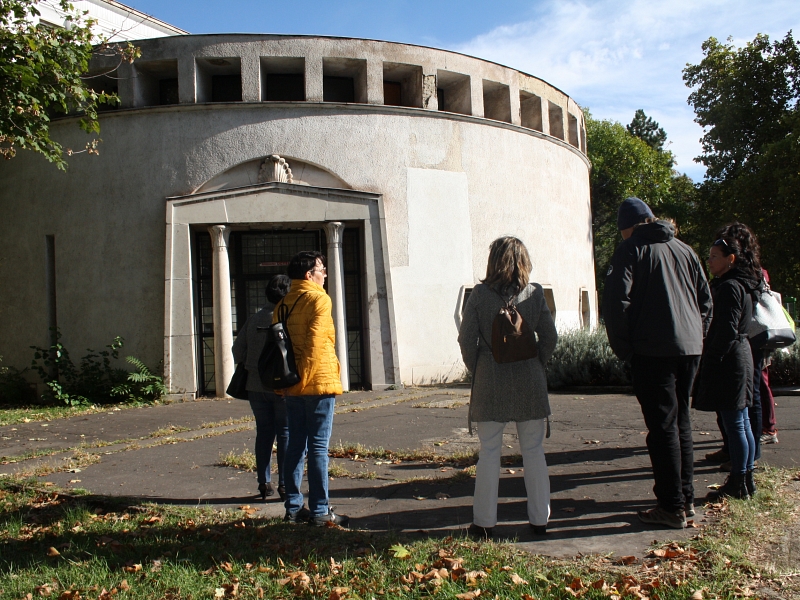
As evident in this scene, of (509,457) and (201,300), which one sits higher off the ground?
(201,300)

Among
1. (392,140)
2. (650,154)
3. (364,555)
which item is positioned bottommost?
(364,555)

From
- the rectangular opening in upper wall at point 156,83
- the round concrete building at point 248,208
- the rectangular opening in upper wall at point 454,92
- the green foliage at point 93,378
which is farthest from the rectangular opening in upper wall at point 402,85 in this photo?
the green foliage at point 93,378

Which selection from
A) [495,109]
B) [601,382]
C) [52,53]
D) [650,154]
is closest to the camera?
[52,53]

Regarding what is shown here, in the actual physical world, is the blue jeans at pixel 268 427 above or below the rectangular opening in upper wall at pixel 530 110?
below

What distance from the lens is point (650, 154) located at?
44469 millimetres

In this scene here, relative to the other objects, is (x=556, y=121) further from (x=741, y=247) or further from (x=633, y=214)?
(x=633, y=214)

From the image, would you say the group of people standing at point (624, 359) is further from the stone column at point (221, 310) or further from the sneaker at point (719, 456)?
the stone column at point (221, 310)

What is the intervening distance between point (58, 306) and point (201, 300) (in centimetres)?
296

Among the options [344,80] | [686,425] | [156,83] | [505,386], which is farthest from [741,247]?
[156,83]

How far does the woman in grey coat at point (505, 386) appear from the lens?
4359mm

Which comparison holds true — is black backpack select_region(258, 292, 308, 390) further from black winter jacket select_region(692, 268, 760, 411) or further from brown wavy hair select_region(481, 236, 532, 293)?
black winter jacket select_region(692, 268, 760, 411)

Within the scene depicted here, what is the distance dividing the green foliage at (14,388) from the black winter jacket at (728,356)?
13696mm

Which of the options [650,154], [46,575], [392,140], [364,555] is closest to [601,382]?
[392,140]

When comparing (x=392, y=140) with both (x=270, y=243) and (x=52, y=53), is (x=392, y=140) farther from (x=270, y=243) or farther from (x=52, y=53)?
(x=52, y=53)
